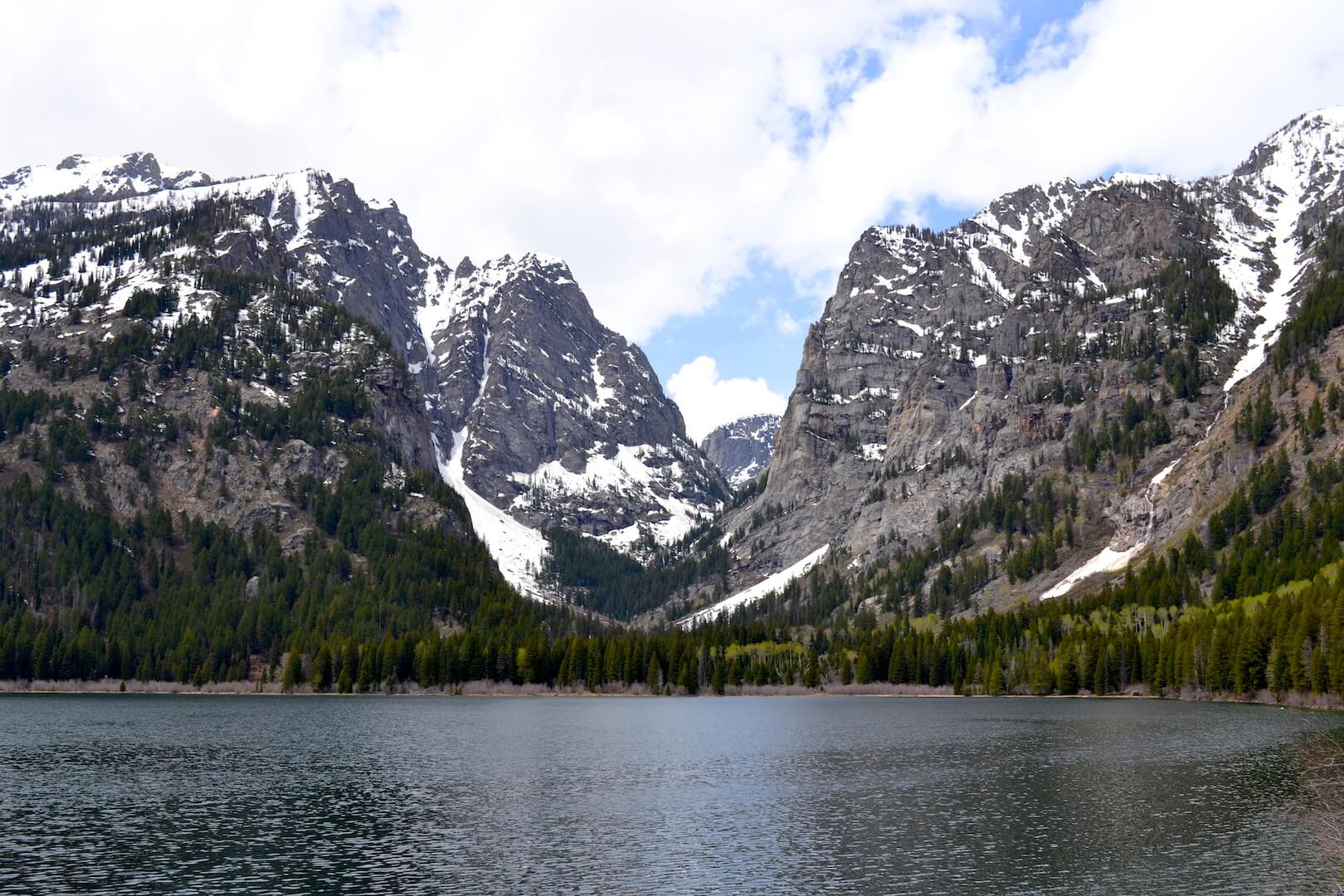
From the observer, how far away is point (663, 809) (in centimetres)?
6444

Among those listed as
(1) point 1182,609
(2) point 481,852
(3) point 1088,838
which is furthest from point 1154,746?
(1) point 1182,609

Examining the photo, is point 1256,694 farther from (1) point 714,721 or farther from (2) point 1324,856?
(2) point 1324,856

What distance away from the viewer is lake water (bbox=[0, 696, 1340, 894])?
47.0m

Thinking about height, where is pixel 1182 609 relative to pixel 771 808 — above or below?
above

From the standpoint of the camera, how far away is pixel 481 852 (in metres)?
52.0

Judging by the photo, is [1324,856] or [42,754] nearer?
[1324,856]

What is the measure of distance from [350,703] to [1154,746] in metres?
118

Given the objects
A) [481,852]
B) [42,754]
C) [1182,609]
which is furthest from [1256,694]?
[42,754]

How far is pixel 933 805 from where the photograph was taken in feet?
213

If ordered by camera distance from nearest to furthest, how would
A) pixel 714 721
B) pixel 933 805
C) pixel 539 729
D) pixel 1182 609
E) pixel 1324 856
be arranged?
pixel 1324 856
pixel 933 805
pixel 539 729
pixel 714 721
pixel 1182 609

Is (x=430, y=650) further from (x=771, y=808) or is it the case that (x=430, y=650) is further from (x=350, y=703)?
(x=771, y=808)

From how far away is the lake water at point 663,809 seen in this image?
47031mm

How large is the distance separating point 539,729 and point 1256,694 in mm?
96567

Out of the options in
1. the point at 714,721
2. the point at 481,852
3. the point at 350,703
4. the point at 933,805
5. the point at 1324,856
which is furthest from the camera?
the point at 350,703
